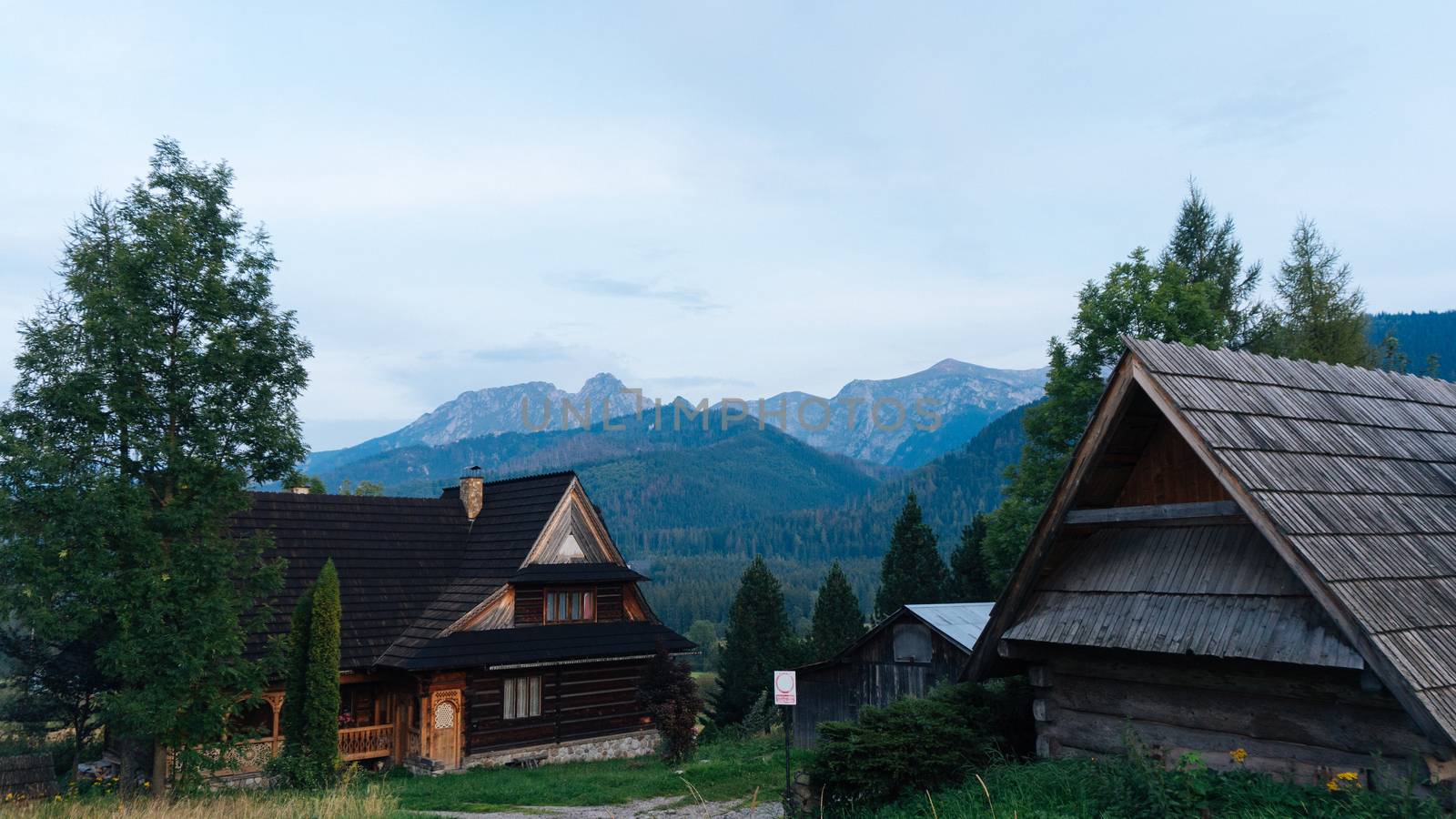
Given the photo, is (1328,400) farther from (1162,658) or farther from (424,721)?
(424,721)

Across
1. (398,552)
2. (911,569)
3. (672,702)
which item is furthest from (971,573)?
(398,552)

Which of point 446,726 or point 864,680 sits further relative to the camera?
point 864,680

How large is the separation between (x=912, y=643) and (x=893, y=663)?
0.90m

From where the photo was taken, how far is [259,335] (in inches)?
575

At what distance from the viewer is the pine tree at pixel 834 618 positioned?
142 ft

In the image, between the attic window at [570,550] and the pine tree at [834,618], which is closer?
the attic window at [570,550]

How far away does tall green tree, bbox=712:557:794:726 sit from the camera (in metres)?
39.3

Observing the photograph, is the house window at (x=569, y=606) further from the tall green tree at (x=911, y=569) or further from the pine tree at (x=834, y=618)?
the tall green tree at (x=911, y=569)

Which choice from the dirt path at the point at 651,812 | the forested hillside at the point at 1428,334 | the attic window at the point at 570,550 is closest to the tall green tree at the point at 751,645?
the attic window at the point at 570,550

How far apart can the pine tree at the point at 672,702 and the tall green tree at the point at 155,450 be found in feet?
36.8

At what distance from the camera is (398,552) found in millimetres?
25734

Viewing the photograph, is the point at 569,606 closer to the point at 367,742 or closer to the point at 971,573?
the point at 367,742

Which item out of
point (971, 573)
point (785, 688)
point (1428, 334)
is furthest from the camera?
point (1428, 334)

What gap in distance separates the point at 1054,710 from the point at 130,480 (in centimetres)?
1321
